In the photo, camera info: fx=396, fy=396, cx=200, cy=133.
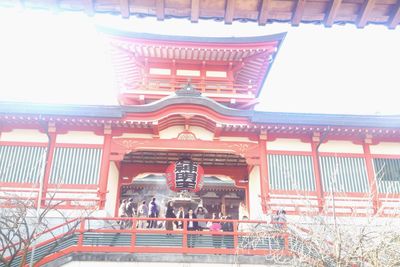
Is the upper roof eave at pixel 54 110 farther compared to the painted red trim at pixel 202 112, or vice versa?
the painted red trim at pixel 202 112

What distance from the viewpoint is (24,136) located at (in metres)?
14.9

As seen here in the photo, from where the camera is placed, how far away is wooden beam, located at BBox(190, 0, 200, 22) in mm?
3969

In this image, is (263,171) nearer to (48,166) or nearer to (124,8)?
(48,166)

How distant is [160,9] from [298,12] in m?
1.41

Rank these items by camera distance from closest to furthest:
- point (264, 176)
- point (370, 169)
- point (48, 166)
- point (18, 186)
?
point (18, 186), point (48, 166), point (264, 176), point (370, 169)

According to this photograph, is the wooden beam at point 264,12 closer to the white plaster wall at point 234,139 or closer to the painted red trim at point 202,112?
the painted red trim at point 202,112

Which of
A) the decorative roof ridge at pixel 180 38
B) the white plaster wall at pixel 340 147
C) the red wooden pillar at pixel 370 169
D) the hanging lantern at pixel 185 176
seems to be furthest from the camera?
the decorative roof ridge at pixel 180 38

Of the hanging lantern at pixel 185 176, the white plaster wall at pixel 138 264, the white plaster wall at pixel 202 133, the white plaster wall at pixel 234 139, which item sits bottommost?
the white plaster wall at pixel 138 264

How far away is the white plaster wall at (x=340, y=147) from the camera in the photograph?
1546 centimetres

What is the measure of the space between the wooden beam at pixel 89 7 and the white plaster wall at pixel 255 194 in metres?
12.0

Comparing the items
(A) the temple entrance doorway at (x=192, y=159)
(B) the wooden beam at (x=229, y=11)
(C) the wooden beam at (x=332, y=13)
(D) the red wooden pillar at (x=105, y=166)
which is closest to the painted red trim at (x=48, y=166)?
(D) the red wooden pillar at (x=105, y=166)

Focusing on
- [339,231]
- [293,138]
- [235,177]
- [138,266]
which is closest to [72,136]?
[138,266]

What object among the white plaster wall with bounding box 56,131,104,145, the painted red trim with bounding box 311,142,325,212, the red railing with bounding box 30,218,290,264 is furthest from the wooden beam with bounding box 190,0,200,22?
the white plaster wall with bounding box 56,131,104,145

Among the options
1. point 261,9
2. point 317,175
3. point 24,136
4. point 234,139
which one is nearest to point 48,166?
point 24,136
